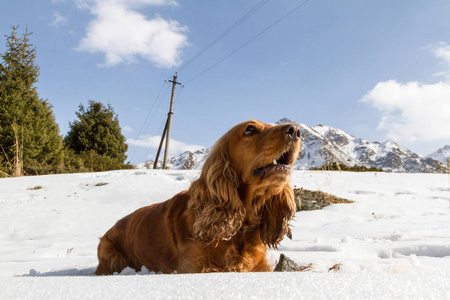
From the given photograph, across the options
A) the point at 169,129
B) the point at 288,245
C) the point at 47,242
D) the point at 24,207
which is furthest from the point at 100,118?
the point at 288,245

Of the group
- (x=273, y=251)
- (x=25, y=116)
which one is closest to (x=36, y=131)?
(x=25, y=116)

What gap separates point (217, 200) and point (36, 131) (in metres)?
15.9

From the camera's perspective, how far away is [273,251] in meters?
3.11

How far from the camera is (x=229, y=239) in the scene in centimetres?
207

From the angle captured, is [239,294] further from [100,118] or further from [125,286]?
[100,118]

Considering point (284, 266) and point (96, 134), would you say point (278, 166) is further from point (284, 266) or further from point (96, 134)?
point (96, 134)

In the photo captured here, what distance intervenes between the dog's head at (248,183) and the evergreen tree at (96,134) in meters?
18.6

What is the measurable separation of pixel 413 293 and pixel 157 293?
29.4 inches

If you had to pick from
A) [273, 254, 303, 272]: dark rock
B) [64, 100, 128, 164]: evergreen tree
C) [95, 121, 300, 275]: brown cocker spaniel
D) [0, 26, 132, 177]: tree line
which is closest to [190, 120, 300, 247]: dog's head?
[95, 121, 300, 275]: brown cocker spaniel

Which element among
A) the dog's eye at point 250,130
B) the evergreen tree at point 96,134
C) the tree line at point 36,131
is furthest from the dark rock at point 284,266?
the evergreen tree at point 96,134

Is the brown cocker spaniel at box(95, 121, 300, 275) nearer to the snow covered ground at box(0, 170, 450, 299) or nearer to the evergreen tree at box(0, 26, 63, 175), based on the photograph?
the snow covered ground at box(0, 170, 450, 299)

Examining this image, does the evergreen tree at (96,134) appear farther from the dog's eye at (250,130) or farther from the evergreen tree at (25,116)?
the dog's eye at (250,130)

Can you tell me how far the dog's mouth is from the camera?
77.4 inches

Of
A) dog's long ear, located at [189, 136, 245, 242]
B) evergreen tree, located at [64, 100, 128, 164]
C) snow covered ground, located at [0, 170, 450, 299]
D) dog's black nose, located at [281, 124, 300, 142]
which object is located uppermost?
evergreen tree, located at [64, 100, 128, 164]
